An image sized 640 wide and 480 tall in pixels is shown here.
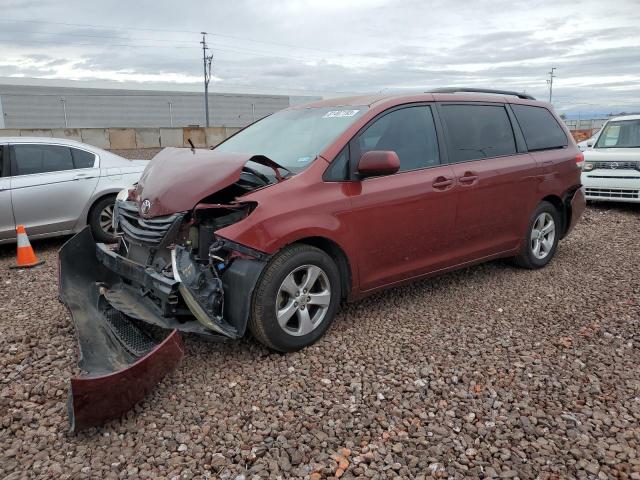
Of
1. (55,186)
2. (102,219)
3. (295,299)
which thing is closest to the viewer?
(295,299)

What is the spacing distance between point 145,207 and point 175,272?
64 centimetres

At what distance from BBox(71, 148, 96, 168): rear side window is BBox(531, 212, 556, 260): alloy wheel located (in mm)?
5563

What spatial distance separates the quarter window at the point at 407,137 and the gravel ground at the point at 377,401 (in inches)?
50.3

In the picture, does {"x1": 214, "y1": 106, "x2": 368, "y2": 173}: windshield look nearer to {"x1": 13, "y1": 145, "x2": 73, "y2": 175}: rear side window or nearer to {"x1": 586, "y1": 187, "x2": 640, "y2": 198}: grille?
{"x1": 13, "y1": 145, "x2": 73, "y2": 175}: rear side window

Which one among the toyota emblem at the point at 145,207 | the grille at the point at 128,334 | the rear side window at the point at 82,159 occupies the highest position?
the toyota emblem at the point at 145,207

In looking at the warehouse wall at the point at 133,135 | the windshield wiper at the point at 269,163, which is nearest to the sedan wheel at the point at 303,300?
the windshield wiper at the point at 269,163

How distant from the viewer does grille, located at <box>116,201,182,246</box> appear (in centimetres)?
345

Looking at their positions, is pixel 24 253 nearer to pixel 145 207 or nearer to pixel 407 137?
pixel 145 207

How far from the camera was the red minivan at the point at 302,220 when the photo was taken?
3.40 meters

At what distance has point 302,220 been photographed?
359 centimetres

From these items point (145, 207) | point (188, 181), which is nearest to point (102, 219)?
point (145, 207)

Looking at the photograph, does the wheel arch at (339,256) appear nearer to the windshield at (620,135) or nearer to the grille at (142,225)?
the grille at (142,225)

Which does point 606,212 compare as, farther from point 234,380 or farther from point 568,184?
point 234,380

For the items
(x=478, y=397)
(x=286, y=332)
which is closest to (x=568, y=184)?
(x=478, y=397)
